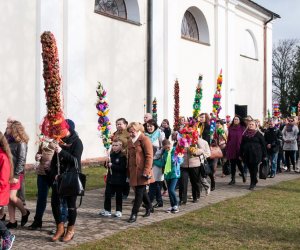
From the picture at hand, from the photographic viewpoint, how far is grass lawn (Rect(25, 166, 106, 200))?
34.2 ft

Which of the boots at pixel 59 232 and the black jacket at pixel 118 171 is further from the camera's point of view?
the black jacket at pixel 118 171

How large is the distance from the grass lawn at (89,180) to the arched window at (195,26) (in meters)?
9.04

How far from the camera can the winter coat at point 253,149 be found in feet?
36.2

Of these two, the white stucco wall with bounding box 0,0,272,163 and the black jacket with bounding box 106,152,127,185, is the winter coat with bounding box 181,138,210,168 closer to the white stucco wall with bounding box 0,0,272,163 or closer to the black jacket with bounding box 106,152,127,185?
the black jacket with bounding box 106,152,127,185

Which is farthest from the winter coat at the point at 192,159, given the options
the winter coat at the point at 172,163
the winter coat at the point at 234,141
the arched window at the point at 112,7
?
the arched window at the point at 112,7

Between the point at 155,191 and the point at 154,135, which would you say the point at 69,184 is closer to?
the point at 155,191

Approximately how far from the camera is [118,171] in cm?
792

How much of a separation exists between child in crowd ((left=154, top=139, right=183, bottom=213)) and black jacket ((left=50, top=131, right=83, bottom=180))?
2.42 m

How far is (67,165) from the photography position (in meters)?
6.49

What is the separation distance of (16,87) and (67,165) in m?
7.44

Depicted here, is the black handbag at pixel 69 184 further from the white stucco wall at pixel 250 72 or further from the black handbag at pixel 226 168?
the white stucco wall at pixel 250 72

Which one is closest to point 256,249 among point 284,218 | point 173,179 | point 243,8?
point 284,218

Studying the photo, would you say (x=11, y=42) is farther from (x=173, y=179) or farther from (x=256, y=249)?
(x=256, y=249)

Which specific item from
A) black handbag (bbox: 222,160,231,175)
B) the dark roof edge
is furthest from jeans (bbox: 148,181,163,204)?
the dark roof edge
